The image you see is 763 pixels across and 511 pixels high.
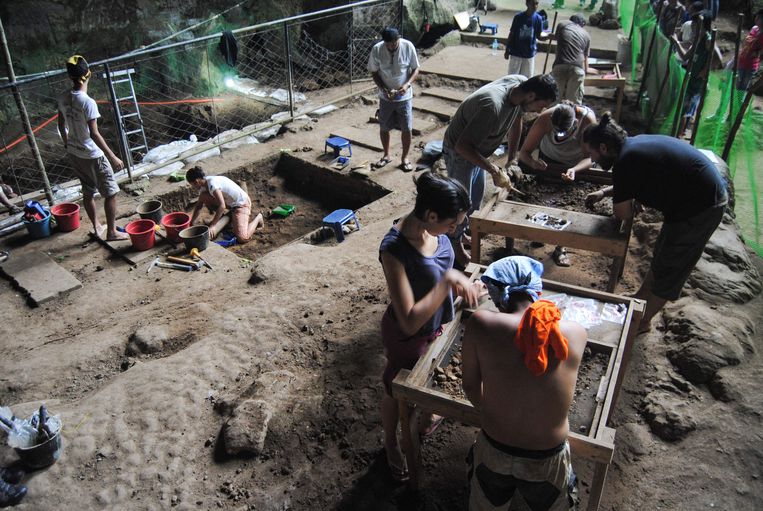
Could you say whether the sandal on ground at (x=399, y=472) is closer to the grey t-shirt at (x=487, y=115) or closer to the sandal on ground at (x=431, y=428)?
the sandal on ground at (x=431, y=428)

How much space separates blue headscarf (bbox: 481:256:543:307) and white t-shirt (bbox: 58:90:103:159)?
478cm

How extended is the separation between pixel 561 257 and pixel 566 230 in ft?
3.95

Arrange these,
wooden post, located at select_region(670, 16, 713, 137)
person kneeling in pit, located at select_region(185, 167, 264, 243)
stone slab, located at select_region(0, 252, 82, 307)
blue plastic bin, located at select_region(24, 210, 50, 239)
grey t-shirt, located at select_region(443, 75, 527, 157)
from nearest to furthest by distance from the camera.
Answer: grey t-shirt, located at select_region(443, 75, 527, 157), stone slab, located at select_region(0, 252, 82, 307), blue plastic bin, located at select_region(24, 210, 50, 239), person kneeling in pit, located at select_region(185, 167, 264, 243), wooden post, located at select_region(670, 16, 713, 137)

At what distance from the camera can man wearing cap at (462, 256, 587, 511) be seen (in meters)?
2.17

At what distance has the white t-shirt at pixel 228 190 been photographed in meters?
6.76

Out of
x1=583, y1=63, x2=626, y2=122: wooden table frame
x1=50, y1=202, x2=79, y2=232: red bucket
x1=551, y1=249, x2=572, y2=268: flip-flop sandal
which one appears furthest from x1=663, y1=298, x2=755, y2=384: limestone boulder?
x1=50, y1=202, x2=79, y2=232: red bucket

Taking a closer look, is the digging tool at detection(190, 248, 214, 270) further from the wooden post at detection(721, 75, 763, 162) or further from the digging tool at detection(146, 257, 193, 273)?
the wooden post at detection(721, 75, 763, 162)

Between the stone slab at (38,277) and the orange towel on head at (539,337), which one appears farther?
the stone slab at (38,277)

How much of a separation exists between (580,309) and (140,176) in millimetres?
6115

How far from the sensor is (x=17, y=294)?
5656 millimetres

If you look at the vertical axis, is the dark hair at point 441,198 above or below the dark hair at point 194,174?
above

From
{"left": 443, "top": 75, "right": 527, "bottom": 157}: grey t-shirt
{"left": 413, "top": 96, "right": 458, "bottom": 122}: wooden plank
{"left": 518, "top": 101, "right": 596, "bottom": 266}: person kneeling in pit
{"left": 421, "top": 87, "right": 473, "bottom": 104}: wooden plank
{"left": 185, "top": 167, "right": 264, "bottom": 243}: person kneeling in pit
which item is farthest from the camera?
{"left": 421, "top": 87, "right": 473, "bottom": 104}: wooden plank

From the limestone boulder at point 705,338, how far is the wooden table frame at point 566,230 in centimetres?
57

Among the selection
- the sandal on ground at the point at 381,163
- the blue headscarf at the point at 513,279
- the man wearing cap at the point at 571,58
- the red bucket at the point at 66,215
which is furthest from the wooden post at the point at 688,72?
the red bucket at the point at 66,215
